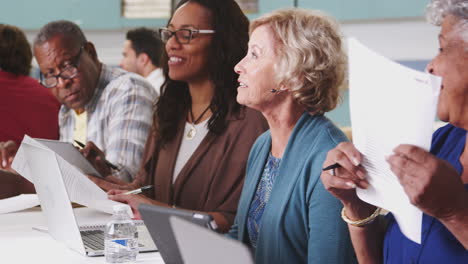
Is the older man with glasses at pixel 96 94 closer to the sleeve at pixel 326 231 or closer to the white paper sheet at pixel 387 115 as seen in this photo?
the sleeve at pixel 326 231

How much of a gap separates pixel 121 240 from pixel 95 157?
1009 mm

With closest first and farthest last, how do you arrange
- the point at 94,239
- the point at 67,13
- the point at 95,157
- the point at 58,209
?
the point at 58,209
the point at 94,239
the point at 95,157
the point at 67,13

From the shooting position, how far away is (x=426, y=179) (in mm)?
1036

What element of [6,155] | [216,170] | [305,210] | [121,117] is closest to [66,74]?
[121,117]

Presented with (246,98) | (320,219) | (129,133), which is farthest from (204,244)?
(129,133)

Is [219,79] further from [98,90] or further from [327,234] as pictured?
[327,234]

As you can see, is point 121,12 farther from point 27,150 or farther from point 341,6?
point 27,150

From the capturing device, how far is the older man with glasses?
9.40 ft

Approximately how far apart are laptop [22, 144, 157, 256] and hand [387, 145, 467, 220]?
86 cm

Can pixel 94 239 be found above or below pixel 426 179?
below

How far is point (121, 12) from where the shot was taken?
18.8ft

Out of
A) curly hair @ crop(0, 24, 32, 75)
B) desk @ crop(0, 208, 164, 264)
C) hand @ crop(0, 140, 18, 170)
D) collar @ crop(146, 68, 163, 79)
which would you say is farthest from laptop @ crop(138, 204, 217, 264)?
collar @ crop(146, 68, 163, 79)

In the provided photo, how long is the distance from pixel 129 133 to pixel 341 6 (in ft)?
8.90

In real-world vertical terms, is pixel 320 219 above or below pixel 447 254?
below
